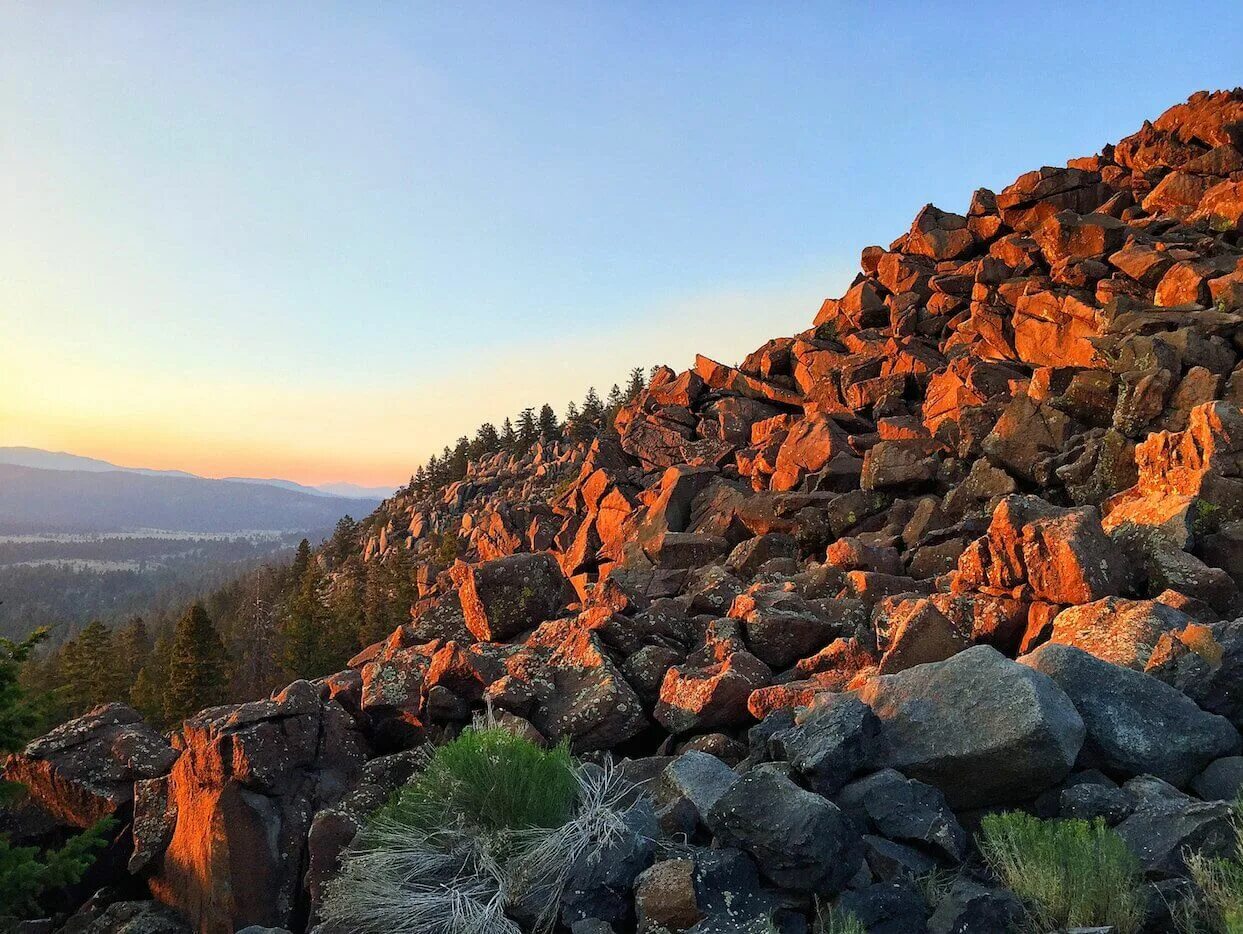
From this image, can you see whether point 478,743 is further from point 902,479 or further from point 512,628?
point 902,479

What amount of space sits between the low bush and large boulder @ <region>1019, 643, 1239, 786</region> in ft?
18.0

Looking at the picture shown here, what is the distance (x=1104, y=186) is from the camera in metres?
49.3

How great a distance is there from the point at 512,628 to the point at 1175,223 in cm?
4102

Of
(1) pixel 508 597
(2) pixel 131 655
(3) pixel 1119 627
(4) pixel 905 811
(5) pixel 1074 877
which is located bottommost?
(2) pixel 131 655

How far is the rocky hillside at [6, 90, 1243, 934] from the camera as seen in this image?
24.3ft

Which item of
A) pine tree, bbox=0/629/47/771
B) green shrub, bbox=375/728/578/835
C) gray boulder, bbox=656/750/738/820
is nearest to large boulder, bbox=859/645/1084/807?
gray boulder, bbox=656/750/738/820

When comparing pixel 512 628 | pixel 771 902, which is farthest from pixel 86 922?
pixel 771 902

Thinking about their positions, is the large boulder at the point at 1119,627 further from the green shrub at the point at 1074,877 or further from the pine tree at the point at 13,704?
the pine tree at the point at 13,704

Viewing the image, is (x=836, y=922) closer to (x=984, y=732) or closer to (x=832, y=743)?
(x=832, y=743)

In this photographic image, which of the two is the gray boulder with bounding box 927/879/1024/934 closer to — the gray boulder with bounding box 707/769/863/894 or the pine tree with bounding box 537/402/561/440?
the gray boulder with bounding box 707/769/863/894

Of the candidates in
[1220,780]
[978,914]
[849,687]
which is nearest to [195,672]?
[849,687]

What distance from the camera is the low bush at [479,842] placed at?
7.71 metres

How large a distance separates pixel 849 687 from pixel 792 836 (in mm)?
5353

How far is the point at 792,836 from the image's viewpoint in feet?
22.9
